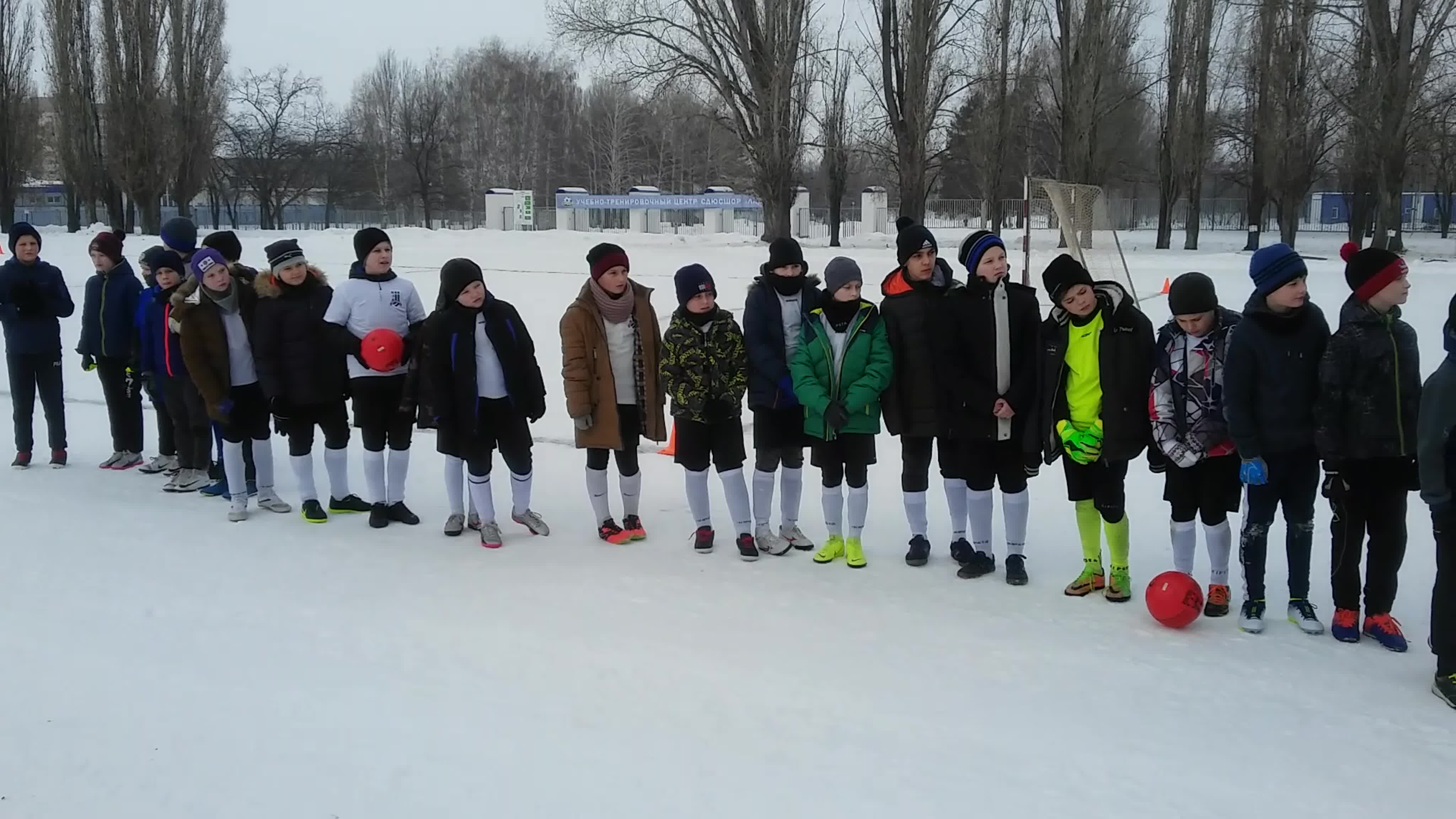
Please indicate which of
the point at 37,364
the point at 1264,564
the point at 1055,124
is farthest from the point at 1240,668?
the point at 1055,124

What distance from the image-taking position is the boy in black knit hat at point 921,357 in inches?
238

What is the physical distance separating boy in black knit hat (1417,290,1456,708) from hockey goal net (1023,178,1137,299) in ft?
23.8

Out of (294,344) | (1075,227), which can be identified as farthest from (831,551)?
(1075,227)

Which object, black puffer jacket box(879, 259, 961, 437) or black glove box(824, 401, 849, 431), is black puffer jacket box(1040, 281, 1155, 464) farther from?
black glove box(824, 401, 849, 431)

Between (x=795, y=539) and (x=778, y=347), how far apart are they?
1.32 m

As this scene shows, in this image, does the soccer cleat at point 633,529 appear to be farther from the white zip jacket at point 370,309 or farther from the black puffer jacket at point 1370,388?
the black puffer jacket at point 1370,388

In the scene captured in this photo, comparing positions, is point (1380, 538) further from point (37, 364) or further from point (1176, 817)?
point (37, 364)

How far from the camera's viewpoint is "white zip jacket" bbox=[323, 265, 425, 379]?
22.9 ft

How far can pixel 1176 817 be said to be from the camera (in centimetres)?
360

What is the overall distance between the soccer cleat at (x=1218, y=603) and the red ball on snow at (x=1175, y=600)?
266mm

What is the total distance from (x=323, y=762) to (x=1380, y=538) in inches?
187

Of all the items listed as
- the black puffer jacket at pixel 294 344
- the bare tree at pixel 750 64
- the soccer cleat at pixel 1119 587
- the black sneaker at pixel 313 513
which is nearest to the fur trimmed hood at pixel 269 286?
the black puffer jacket at pixel 294 344

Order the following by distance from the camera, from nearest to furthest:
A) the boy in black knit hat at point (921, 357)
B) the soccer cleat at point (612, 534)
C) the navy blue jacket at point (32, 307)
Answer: the boy in black knit hat at point (921, 357) → the soccer cleat at point (612, 534) → the navy blue jacket at point (32, 307)

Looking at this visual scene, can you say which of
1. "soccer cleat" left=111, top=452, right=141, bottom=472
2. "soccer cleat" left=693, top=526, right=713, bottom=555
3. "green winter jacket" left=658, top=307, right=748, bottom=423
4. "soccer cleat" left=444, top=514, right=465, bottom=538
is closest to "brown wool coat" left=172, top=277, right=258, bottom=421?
"soccer cleat" left=444, top=514, right=465, bottom=538
